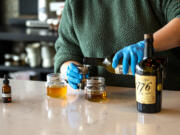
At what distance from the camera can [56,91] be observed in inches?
54.8

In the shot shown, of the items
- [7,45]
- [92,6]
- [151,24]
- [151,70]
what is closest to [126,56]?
[151,70]

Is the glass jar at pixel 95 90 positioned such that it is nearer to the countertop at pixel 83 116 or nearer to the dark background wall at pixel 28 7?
the countertop at pixel 83 116

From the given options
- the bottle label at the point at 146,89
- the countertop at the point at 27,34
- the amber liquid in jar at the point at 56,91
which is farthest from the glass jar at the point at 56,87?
the countertop at the point at 27,34

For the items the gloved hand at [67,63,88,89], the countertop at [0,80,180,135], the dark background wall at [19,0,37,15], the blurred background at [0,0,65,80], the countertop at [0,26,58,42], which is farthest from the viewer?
the dark background wall at [19,0,37,15]

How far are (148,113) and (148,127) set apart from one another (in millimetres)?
126

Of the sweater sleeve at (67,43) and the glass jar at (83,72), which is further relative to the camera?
the sweater sleeve at (67,43)

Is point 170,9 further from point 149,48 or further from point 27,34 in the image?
point 27,34

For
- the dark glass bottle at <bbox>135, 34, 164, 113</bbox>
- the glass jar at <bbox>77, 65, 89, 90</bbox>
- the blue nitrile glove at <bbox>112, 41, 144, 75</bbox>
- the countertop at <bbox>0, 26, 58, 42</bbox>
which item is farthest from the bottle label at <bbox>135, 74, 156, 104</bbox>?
the countertop at <bbox>0, 26, 58, 42</bbox>

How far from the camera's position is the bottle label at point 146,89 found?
1.13 m

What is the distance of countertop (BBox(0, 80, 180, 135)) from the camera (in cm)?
104

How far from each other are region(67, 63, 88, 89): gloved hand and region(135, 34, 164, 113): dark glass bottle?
13.9 inches

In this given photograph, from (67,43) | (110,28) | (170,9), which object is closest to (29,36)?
(67,43)

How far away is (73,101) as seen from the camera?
1.34 meters

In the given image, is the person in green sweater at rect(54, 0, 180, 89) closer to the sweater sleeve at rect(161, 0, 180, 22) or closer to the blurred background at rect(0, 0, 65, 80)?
the sweater sleeve at rect(161, 0, 180, 22)
